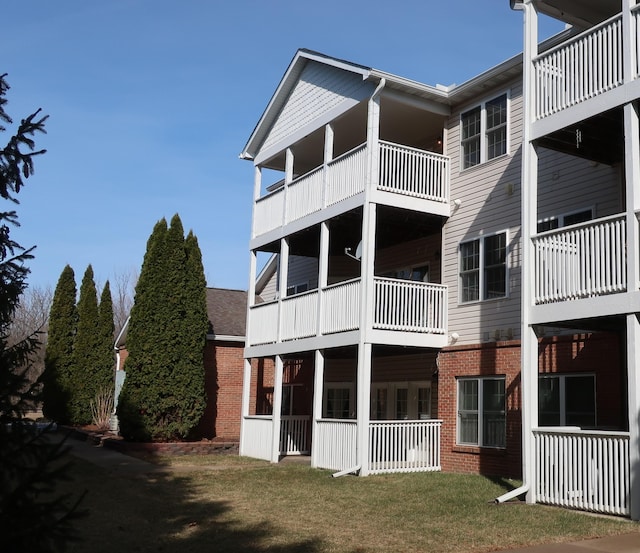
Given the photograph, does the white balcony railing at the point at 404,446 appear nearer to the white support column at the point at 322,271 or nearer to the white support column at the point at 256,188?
the white support column at the point at 322,271

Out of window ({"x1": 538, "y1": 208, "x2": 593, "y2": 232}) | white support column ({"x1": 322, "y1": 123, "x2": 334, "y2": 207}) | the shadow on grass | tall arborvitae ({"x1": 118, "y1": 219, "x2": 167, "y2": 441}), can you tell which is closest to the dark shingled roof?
tall arborvitae ({"x1": 118, "y1": 219, "x2": 167, "y2": 441})

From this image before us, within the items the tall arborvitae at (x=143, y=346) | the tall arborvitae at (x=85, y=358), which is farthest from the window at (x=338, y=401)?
the tall arborvitae at (x=85, y=358)

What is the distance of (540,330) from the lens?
15.2 metres

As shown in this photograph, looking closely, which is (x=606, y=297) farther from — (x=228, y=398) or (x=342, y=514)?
(x=228, y=398)

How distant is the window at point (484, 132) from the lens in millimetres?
17453

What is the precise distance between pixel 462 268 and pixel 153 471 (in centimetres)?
858

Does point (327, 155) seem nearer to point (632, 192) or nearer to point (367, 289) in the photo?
point (367, 289)

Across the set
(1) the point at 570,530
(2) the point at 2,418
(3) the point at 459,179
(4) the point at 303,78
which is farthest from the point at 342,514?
(4) the point at 303,78

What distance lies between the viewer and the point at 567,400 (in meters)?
14.5

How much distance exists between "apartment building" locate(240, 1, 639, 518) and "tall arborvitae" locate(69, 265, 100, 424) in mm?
10180

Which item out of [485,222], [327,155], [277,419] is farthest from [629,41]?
[277,419]

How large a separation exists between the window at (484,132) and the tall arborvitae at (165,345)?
9255 mm

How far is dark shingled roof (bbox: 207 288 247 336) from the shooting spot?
2665 cm

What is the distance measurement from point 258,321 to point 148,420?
4.24 meters
